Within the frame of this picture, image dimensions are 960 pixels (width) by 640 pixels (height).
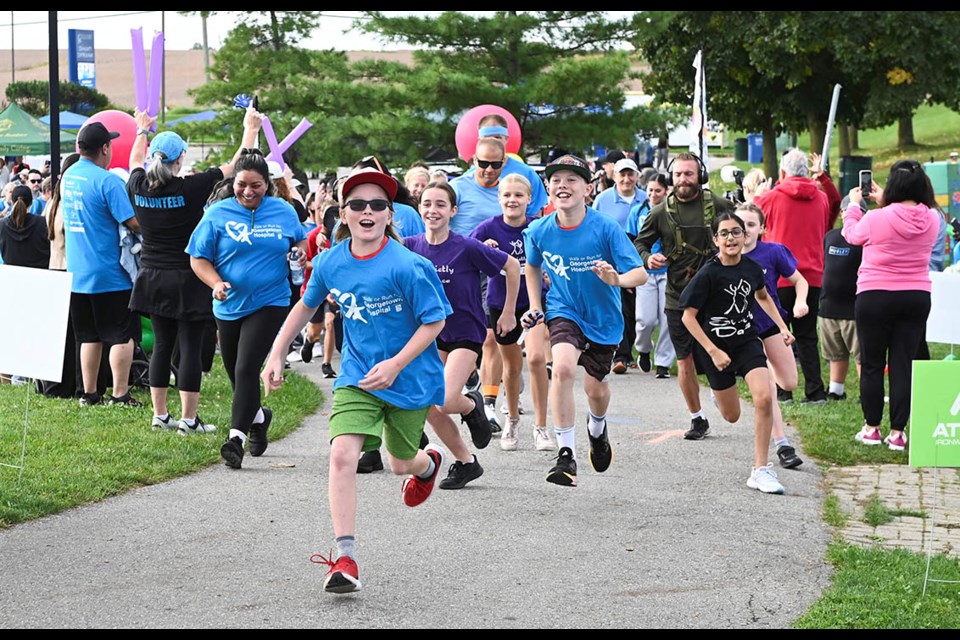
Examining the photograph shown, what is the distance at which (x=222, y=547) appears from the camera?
658 cm

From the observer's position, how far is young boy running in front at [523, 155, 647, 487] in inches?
311

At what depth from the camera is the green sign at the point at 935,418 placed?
626 centimetres

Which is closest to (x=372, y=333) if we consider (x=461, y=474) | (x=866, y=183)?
(x=461, y=474)

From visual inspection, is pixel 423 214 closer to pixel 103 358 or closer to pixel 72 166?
pixel 72 166

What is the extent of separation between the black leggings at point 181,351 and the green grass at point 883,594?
187 inches

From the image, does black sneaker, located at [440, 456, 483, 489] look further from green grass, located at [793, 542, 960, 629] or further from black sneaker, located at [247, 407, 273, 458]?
green grass, located at [793, 542, 960, 629]

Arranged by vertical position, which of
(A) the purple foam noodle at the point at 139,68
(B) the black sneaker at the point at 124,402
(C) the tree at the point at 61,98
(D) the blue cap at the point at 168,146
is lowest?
(B) the black sneaker at the point at 124,402

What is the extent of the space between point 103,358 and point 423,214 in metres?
4.48

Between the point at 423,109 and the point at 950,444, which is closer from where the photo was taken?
the point at 950,444

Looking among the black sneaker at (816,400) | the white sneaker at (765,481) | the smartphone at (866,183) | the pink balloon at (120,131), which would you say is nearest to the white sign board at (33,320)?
the white sneaker at (765,481)

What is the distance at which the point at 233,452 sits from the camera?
335 inches

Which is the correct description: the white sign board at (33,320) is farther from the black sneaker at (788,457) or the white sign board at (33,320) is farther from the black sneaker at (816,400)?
the black sneaker at (816,400)

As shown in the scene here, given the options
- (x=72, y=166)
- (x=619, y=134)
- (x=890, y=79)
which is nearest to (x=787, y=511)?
(x=72, y=166)

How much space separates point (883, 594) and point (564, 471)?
88.6 inches
